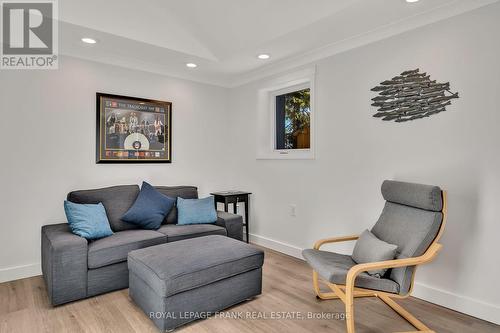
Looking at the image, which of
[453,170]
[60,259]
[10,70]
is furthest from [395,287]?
[10,70]

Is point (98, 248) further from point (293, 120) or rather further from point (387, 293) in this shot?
point (293, 120)

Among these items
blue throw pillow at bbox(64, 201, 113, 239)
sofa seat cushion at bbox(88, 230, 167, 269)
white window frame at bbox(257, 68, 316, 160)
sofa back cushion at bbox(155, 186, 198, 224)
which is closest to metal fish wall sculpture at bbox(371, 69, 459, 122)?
white window frame at bbox(257, 68, 316, 160)

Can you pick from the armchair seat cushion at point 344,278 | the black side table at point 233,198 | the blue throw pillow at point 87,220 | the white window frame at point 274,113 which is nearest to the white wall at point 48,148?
the blue throw pillow at point 87,220

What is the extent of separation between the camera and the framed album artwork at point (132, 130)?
3486 millimetres

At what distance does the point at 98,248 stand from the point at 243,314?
1344 millimetres

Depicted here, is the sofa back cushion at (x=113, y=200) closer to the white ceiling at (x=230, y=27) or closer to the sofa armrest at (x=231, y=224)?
the sofa armrest at (x=231, y=224)

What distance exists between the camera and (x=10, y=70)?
9.74 ft

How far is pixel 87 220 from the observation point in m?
2.79

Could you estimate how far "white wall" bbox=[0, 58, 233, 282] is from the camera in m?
2.96

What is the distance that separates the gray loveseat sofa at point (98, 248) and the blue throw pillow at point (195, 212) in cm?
9

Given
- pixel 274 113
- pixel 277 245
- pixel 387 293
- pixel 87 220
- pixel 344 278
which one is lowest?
pixel 277 245

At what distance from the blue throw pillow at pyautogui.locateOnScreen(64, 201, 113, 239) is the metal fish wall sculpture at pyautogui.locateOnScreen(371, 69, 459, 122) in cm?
279

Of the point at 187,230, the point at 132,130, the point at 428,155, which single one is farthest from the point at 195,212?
the point at 428,155

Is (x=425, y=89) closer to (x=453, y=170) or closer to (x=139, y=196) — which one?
(x=453, y=170)
